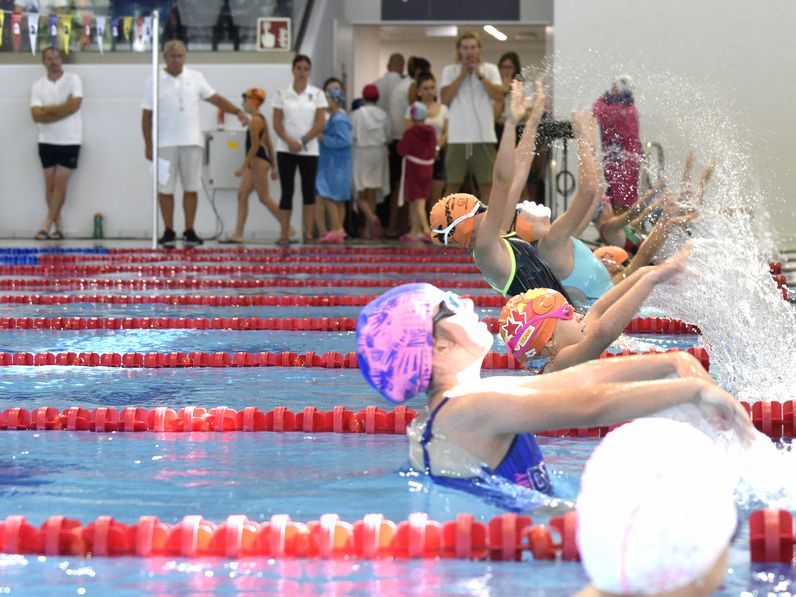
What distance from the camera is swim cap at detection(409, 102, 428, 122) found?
13352 mm

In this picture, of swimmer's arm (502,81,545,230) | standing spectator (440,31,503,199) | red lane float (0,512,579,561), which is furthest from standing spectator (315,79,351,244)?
red lane float (0,512,579,561)

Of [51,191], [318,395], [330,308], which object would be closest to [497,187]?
[318,395]

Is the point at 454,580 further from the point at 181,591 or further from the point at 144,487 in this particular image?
the point at 144,487

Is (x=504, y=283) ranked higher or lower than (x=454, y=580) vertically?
higher

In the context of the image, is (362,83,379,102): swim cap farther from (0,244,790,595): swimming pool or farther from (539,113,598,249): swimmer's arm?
(539,113,598,249): swimmer's arm

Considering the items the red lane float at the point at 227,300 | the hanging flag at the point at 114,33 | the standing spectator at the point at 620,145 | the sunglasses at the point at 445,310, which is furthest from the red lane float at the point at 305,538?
the hanging flag at the point at 114,33

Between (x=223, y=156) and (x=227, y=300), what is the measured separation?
22.3 feet

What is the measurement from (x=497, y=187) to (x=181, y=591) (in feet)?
8.69

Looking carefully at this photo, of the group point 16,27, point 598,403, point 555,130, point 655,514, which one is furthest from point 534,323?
point 16,27

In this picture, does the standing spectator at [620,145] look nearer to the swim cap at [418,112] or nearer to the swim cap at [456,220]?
the swim cap at [418,112]

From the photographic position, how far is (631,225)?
9211 mm

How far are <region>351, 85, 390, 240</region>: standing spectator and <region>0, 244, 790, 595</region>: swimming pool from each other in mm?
8299

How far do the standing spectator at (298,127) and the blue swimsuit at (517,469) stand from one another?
10.3 meters

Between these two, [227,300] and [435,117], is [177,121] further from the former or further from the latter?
[227,300]
